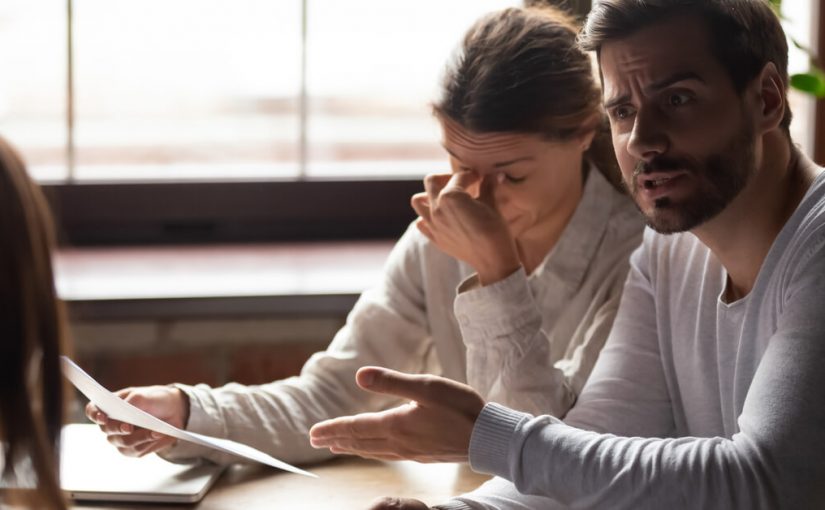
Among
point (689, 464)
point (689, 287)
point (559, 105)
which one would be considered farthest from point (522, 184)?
point (689, 464)

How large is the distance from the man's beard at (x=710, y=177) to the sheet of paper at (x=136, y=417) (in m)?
0.51

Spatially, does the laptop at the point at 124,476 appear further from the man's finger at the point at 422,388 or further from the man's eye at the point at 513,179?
the man's eye at the point at 513,179

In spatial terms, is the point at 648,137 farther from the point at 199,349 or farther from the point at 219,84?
the point at 219,84

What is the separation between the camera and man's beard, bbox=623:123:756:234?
124cm

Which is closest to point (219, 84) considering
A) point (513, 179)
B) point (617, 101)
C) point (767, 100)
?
point (513, 179)

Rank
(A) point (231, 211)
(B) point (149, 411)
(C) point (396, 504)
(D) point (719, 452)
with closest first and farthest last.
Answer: (D) point (719, 452), (C) point (396, 504), (B) point (149, 411), (A) point (231, 211)

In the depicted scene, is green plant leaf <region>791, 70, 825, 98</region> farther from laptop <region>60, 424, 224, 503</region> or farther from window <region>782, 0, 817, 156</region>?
laptop <region>60, 424, 224, 503</region>

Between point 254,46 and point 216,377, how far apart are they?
688 mm

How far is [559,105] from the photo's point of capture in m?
1.64

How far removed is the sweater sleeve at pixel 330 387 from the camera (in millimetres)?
1552

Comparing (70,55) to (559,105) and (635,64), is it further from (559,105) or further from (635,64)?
(635,64)

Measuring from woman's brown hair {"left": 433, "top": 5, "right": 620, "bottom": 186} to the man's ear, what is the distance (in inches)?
15.6

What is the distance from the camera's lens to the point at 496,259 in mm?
1568

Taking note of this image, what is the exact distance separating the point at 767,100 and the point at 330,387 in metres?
0.73
